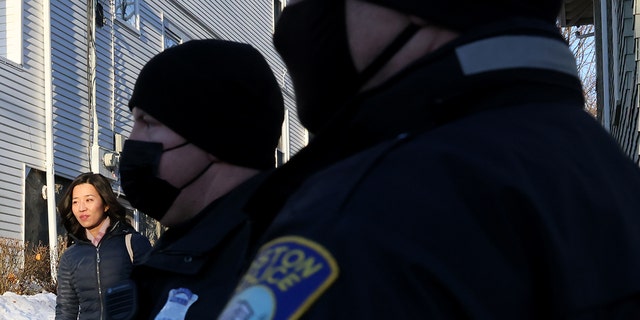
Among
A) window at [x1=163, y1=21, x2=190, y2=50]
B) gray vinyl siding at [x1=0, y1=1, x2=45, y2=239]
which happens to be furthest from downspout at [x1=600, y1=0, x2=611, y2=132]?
window at [x1=163, y1=21, x2=190, y2=50]

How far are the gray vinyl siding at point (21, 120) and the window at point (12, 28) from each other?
0.14 meters

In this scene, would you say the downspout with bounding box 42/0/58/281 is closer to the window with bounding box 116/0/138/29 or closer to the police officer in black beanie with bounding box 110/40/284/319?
the window with bounding box 116/0/138/29

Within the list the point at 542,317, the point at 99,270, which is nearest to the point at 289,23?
the point at 542,317

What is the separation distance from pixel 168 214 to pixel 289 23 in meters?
1.58

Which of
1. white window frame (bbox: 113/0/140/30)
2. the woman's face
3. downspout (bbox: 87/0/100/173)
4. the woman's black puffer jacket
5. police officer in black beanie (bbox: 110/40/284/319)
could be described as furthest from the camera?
white window frame (bbox: 113/0/140/30)

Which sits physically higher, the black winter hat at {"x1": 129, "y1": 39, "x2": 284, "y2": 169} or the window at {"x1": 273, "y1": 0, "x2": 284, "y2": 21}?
the window at {"x1": 273, "y1": 0, "x2": 284, "y2": 21}

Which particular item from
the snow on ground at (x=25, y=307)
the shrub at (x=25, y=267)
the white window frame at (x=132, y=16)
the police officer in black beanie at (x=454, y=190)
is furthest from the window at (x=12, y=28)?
the police officer in black beanie at (x=454, y=190)

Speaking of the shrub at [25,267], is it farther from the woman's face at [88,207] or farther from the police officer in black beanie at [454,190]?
the police officer in black beanie at [454,190]

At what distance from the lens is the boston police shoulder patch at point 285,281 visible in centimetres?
116

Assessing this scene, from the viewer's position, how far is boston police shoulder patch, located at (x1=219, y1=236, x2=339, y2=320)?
1.16m

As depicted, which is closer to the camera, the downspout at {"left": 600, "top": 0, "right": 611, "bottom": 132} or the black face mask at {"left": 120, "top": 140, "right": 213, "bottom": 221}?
the black face mask at {"left": 120, "top": 140, "right": 213, "bottom": 221}

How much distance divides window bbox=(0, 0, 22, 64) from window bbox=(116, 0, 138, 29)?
10.6 ft

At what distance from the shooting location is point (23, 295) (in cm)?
1371

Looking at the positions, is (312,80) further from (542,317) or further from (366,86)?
(542,317)
